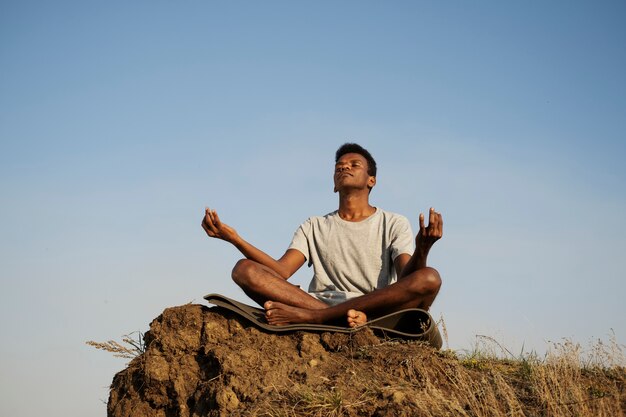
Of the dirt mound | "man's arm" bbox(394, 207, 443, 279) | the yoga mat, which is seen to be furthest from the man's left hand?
the dirt mound

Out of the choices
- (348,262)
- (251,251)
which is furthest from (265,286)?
(348,262)

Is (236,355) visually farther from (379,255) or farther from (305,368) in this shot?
(379,255)

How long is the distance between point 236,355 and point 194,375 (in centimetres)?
50

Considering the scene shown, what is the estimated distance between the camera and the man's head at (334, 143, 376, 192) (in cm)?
823

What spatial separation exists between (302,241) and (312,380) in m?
2.12

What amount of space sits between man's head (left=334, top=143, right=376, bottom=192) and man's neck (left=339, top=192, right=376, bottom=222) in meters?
0.12

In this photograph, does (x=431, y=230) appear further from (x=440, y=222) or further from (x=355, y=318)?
(x=355, y=318)

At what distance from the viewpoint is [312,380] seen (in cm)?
630

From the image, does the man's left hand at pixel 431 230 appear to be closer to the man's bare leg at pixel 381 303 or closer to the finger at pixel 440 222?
the finger at pixel 440 222

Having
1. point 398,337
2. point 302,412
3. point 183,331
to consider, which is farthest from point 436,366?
point 183,331

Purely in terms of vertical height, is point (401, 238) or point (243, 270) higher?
point (401, 238)

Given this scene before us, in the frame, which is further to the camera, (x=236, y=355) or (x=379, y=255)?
(x=379, y=255)

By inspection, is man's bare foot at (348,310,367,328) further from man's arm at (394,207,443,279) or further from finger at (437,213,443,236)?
finger at (437,213,443,236)

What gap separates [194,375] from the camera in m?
6.77
